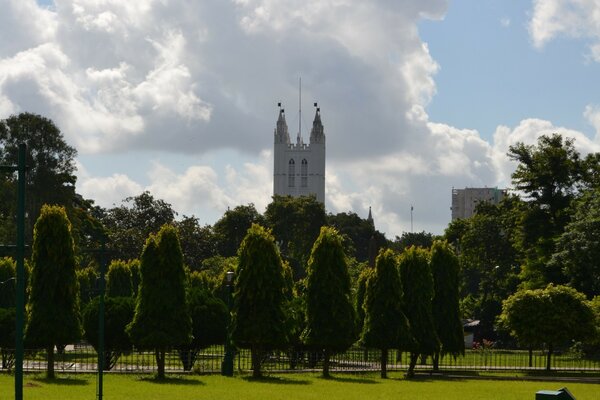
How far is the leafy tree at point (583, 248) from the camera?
6222 cm

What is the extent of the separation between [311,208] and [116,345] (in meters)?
82.8

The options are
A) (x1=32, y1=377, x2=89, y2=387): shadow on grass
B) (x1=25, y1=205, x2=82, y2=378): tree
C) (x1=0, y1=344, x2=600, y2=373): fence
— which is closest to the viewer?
(x1=32, y1=377, x2=89, y2=387): shadow on grass

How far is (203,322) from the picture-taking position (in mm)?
45719

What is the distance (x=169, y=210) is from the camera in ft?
375

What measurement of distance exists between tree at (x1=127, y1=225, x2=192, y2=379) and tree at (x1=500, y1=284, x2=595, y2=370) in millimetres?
21568

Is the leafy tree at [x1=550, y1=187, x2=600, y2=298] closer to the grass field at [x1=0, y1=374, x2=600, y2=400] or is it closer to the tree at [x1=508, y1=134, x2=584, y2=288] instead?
the tree at [x1=508, y1=134, x2=584, y2=288]

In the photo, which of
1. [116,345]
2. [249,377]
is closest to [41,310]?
[116,345]

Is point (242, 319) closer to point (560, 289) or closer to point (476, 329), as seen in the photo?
point (560, 289)

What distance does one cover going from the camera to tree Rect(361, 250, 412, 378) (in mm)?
43531

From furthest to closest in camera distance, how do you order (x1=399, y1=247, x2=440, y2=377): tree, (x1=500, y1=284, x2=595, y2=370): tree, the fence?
(x1=500, y1=284, x2=595, y2=370): tree < (x1=399, y1=247, x2=440, y2=377): tree < the fence

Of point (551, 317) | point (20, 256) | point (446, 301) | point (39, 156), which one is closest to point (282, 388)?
point (446, 301)

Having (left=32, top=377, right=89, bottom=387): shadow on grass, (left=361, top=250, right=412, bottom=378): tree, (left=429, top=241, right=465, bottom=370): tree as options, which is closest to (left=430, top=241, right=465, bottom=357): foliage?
(left=429, top=241, right=465, bottom=370): tree

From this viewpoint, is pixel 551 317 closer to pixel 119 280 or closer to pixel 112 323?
pixel 112 323

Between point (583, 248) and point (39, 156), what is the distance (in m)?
39.9
